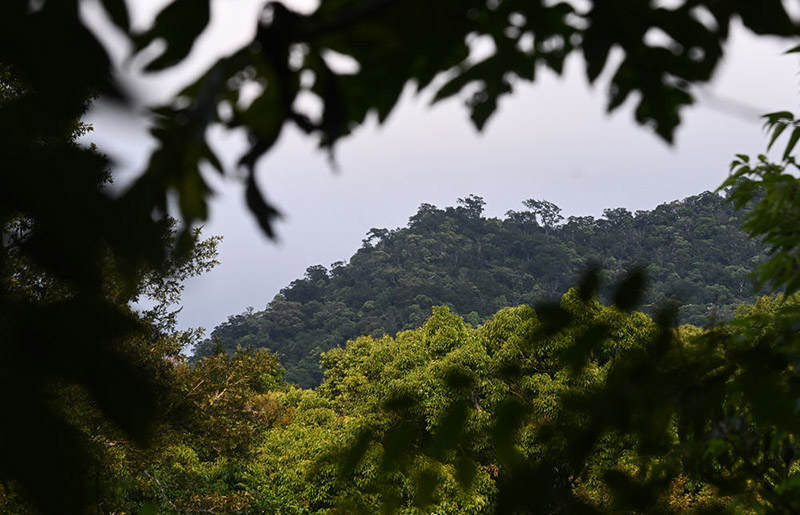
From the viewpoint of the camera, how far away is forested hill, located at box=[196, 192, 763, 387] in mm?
51594

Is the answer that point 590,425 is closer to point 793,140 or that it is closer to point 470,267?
point 793,140

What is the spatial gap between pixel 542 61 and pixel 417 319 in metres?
51.7

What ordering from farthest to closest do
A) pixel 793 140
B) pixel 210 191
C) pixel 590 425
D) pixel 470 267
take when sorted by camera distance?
pixel 470 267 < pixel 793 140 < pixel 590 425 < pixel 210 191

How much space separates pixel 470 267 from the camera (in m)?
62.0

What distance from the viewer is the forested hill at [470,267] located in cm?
5159

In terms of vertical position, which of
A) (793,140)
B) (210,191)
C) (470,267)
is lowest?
(210,191)

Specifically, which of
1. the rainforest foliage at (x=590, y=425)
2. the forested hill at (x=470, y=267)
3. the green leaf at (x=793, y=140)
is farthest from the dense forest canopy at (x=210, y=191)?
the forested hill at (x=470, y=267)

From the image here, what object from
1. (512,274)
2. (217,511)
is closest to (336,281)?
(512,274)

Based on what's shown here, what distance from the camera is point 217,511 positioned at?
9094 mm

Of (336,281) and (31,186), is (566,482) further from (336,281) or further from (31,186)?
(336,281)

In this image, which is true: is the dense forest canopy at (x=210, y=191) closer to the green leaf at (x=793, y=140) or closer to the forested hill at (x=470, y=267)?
the green leaf at (x=793, y=140)

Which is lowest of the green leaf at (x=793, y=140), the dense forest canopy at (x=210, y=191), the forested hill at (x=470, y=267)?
the dense forest canopy at (x=210, y=191)

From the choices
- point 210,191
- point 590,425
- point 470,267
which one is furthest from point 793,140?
point 470,267

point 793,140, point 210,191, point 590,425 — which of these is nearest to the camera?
point 210,191
